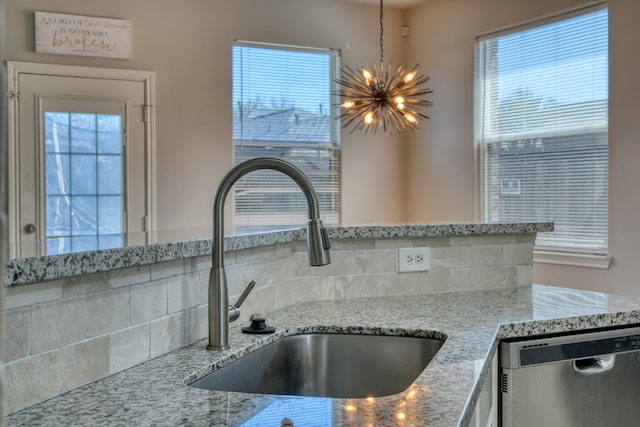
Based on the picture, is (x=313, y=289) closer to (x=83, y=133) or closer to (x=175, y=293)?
(x=175, y=293)

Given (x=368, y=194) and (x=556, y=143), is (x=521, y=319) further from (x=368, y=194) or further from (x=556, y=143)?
(x=368, y=194)

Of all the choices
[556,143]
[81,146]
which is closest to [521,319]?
[556,143]

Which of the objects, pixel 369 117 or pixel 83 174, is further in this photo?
pixel 83 174

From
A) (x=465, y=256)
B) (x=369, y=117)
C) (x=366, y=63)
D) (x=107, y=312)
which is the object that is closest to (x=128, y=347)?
Result: (x=107, y=312)

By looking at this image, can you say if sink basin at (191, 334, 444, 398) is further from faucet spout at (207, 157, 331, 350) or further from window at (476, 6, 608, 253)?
window at (476, 6, 608, 253)

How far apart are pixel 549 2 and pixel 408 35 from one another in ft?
4.38

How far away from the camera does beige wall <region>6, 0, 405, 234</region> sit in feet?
13.4

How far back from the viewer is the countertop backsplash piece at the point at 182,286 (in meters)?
0.82

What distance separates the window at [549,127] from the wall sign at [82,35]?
2.74 meters

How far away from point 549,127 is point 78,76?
3347mm

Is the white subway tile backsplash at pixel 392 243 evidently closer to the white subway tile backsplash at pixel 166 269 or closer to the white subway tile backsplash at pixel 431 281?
the white subway tile backsplash at pixel 431 281

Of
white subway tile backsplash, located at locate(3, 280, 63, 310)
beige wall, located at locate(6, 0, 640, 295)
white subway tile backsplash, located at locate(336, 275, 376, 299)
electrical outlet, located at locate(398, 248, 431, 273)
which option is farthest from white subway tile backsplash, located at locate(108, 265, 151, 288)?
beige wall, located at locate(6, 0, 640, 295)

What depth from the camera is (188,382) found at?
3.19ft

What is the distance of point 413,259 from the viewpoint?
1.85 meters
